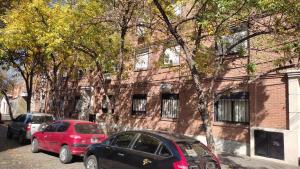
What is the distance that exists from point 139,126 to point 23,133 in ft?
23.3

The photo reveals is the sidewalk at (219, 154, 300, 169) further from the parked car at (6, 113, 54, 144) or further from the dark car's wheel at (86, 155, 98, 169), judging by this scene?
the parked car at (6, 113, 54, 144)

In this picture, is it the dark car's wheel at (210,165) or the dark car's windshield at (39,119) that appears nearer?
the dark car's wheel at (210,165)

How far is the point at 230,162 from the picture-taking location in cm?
1241

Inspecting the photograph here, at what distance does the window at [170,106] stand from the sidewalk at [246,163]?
17.1 ft

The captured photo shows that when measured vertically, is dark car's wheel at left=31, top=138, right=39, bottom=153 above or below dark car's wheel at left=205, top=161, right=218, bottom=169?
below

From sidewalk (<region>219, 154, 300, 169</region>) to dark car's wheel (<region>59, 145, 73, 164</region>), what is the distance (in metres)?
5.20

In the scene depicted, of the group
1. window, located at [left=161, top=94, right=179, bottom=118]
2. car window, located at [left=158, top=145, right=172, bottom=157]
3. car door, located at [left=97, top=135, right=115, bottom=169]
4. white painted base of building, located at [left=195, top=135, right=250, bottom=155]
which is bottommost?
white painted base of building, located at [left=195, top=135, right=250, bottom=155]

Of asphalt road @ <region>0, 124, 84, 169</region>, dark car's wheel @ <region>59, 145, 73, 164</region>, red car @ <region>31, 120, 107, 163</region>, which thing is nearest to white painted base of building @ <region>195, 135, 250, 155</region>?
red car @ <region>31, 120, 107, 163</region>

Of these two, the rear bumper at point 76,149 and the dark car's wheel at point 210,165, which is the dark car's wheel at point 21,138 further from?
the dark car's wheel at point 210,165

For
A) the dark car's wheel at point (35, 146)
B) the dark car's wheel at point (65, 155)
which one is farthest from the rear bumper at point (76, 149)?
the dark car's wheel at point (35, 146)

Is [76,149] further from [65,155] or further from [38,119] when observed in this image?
[38,119]

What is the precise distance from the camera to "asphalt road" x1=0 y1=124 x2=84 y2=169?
1078 centimetres

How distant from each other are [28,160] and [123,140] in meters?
4.85

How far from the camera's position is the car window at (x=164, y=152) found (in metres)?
7.37
